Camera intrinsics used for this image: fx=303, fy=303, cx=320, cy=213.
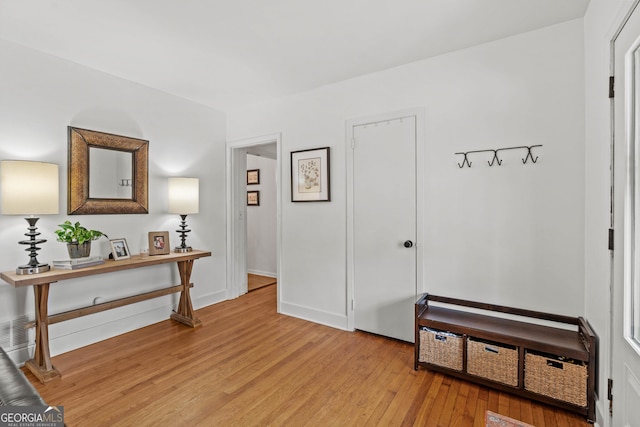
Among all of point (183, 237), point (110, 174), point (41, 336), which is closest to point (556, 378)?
point (183, 237)

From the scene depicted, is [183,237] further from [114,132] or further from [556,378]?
[556,378]

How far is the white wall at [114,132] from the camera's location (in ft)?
7.97

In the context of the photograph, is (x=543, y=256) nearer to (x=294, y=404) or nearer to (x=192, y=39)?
(x=294, y=404)

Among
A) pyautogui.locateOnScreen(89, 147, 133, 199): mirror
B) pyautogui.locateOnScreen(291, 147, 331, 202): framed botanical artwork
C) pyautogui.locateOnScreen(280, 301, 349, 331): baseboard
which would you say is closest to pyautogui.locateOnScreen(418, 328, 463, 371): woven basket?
pyautogui.locateOnScreen(280, 301, 349, 331): baseboard

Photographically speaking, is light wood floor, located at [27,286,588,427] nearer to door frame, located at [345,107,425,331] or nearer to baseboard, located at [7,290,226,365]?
baseboard, located at [7,290,226,365]

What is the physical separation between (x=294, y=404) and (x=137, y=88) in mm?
3340

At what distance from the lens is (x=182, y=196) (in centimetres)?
332

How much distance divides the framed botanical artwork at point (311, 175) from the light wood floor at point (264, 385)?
1.43 m

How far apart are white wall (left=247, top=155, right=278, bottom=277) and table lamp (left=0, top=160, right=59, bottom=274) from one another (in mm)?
3398

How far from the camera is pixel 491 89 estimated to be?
2.39 m

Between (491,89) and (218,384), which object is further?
(491,89)

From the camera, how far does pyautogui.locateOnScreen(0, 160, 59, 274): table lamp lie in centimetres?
214

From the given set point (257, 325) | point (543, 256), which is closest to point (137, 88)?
point (257, 325)

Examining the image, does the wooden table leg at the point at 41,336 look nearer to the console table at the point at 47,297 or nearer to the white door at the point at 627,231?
the console table at the point at 47,297
